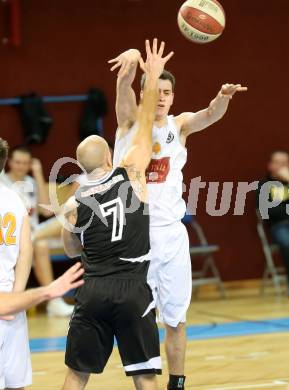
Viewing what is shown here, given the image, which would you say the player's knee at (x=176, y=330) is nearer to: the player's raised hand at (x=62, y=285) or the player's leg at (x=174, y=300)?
the player's leg at (x=174, y=300)

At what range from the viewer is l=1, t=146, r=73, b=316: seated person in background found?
10.2 meters

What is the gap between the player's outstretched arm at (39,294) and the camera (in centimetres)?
381

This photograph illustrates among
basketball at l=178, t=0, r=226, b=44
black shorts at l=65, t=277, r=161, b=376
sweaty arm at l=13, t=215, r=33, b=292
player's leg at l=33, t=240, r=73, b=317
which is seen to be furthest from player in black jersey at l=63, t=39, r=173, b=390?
player's leg at l=33, t=240, r=73, b=317

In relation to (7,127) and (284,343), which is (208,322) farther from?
(7,127)

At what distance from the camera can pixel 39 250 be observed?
10320 millimetres

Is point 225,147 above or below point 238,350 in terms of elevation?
above

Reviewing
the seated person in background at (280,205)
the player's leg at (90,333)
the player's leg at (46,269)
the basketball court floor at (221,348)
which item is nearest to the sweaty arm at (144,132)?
the player's leg at (90,333)

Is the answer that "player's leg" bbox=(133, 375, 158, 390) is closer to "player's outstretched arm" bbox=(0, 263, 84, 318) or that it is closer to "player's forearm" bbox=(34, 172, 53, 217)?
"player's outstretched arm" bbox=(0, 263, 84, 318)

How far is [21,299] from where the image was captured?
3.94 metres

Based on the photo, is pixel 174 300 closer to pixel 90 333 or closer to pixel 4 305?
pixel 90 333

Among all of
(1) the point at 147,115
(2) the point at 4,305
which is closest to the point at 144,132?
(1) the point at 147,115

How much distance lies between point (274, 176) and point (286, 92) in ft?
5.48

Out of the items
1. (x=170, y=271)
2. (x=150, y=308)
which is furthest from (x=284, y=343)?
(x=150, y=308)

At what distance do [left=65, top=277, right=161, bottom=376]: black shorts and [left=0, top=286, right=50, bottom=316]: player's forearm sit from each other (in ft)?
3.08
